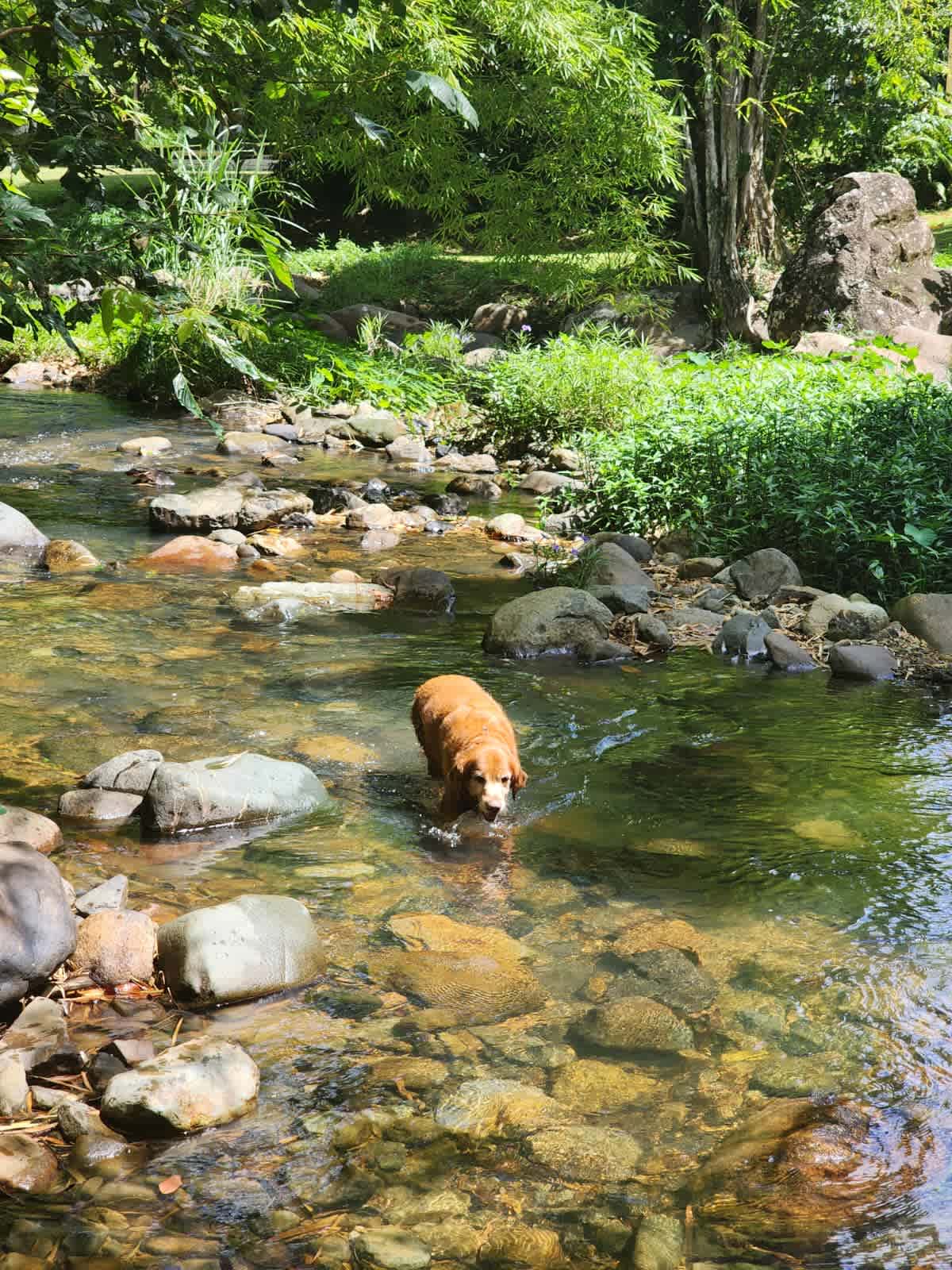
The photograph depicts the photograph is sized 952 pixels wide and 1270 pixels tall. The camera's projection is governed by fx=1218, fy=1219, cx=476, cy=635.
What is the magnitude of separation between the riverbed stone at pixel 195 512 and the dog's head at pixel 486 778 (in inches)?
239

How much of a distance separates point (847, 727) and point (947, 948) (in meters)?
2.34

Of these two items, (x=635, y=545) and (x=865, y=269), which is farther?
(x=865, y=269)

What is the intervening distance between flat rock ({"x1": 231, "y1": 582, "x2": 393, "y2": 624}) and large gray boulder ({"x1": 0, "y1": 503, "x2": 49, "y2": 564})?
6.17 feet

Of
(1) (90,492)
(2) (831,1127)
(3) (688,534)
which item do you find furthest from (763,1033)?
(1) (90,492)

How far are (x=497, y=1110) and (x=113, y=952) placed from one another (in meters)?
1.31

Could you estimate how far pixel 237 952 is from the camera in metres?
3.60

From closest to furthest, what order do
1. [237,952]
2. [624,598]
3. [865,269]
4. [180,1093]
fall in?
1. [180,1093]
2. [237,952]
3. [624,598]
4. [865,269]

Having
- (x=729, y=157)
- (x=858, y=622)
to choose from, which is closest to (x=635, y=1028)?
(x=858, y=622)

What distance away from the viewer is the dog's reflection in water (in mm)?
4340

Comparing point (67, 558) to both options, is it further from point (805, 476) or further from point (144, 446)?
point (805, 476)

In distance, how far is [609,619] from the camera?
7652 mm

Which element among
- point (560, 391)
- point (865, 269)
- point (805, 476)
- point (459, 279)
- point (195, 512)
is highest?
point (459, 279)

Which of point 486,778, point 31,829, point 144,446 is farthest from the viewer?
point 144,446

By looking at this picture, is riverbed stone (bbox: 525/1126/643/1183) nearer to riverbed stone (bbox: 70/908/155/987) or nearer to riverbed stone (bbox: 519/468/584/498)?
riverbed stone (bbox: 70/908/155/987)
